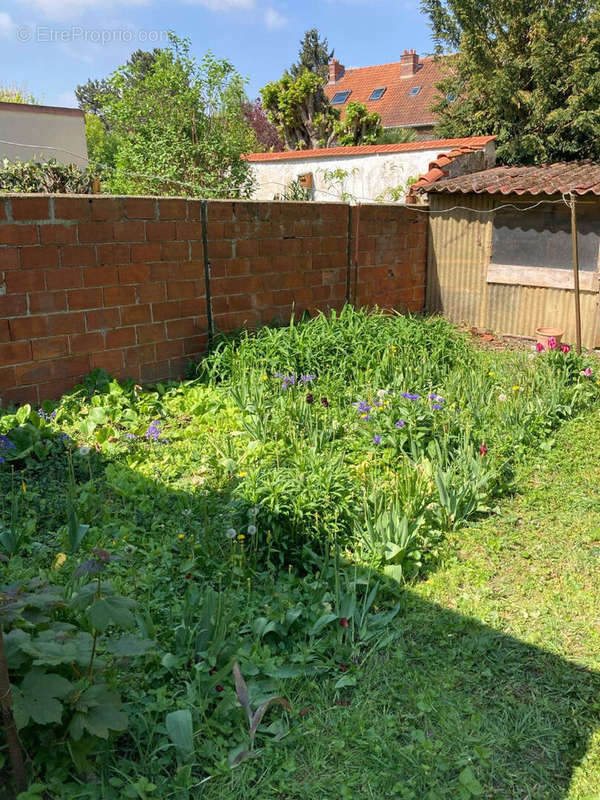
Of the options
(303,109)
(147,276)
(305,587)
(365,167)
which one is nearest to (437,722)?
(305,587)

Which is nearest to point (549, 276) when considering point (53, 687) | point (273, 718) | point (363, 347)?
point (363, 347)

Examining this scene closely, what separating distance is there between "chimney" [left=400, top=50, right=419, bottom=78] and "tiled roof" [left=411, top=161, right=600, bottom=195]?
24945mm

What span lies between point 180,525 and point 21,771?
1.87 meters

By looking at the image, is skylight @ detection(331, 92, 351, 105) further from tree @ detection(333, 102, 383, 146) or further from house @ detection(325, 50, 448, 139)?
tree @ detection(333, 102, 383, 146)

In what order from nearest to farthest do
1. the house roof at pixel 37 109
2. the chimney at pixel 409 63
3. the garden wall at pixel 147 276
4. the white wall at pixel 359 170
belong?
the garden wall at pixel 147 276 < the white wall at pixel 359 170 < the house roof at pixel 37 109 < the chimney at pixel 409 63

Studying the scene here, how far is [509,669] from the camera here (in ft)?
9.14

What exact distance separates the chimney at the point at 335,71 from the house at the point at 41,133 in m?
26.1

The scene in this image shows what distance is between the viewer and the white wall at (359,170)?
11.3 metres

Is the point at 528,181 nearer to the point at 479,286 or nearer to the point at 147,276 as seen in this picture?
the point at 479,286

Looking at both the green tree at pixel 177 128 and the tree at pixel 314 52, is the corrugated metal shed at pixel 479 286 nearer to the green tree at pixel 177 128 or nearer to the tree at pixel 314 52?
the green tree at pixel 177 128

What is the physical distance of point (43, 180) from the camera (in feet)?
31.3

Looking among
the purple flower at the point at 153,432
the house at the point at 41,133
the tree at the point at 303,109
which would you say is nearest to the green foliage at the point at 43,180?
the house at the point at 41,133

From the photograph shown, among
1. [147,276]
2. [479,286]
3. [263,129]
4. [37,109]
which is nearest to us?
[147,276]

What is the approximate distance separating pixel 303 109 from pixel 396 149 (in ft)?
34.7
